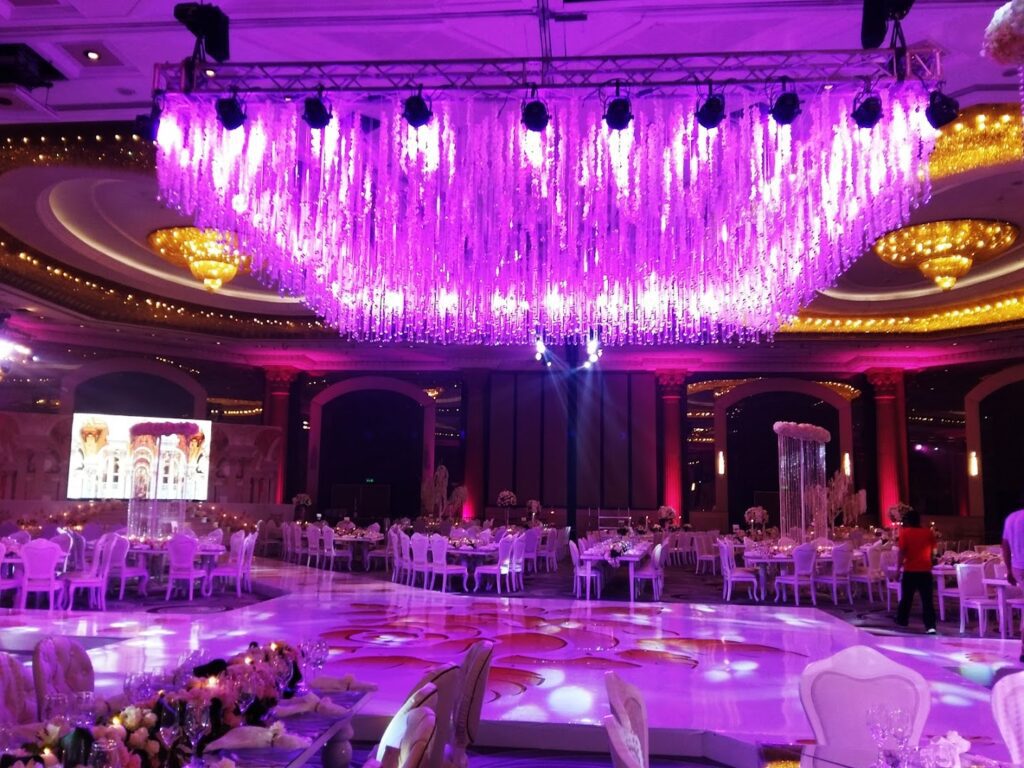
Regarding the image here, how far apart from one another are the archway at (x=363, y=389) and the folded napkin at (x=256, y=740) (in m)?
15.8

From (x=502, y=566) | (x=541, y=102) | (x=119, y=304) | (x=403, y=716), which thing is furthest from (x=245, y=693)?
(x=119, y=304)

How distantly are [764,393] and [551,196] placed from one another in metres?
12.8

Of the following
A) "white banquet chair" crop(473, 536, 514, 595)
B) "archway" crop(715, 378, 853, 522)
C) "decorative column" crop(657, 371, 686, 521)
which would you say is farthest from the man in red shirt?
"archway" crop(715, 378, 853, 522)

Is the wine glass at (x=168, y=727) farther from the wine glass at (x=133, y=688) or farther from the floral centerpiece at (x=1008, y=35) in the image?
the floral centerpiece at (x=1008, y=35)

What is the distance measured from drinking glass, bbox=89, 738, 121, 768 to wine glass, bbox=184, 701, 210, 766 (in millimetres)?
407

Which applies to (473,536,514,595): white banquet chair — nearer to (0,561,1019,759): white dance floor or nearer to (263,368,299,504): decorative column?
(0,561,1019,759): white dance floor

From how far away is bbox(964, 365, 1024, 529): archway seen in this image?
16266 millimetres

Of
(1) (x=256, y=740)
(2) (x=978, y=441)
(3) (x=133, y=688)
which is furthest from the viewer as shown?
(2) (x=978, y=441)

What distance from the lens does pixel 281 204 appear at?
23.8 feet

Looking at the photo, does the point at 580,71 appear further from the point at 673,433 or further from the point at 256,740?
the point at 673,433

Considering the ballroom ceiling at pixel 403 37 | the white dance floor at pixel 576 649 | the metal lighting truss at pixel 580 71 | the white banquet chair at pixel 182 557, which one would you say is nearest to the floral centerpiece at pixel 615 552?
the white dance floor at pixel 576 649

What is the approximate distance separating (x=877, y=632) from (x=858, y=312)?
875 centimetres

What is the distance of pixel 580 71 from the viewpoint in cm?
577

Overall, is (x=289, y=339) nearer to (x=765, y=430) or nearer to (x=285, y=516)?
(x=285, y=516)
